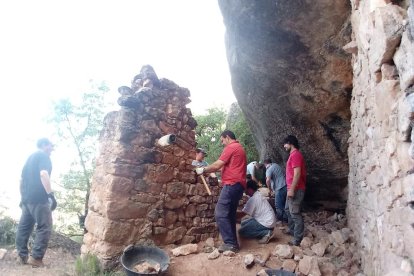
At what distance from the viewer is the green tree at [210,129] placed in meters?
10.1

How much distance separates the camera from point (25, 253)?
3.89 m

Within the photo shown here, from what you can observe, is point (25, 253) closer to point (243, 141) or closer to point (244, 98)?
point (244, 98)

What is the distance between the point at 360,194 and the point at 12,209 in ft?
24.2

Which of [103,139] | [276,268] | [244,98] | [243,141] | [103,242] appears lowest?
[276,268]

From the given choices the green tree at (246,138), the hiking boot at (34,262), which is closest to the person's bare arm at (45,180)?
the hiking boot at (34,262)

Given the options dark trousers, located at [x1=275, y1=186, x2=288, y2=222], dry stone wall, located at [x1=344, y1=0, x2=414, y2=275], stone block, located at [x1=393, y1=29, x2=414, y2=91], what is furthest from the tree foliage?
stone block, located at [x1=393, y1=29, x2=414, y2=91]

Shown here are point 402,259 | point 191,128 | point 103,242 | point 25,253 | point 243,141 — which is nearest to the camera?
point 402,259

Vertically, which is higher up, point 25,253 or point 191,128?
point 191,128

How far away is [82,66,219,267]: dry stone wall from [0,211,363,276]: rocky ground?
1.16ft

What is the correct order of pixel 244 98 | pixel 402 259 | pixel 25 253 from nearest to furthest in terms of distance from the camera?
pixel 402 259 < pixel 25 253 < pixel 244 98

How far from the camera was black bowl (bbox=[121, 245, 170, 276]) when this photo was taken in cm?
340

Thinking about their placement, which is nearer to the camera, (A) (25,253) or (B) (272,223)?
(A) (25,253)

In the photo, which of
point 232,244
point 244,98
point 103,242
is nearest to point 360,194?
point 232,244

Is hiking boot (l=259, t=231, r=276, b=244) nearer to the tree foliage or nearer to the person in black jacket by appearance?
the person in black jacket
